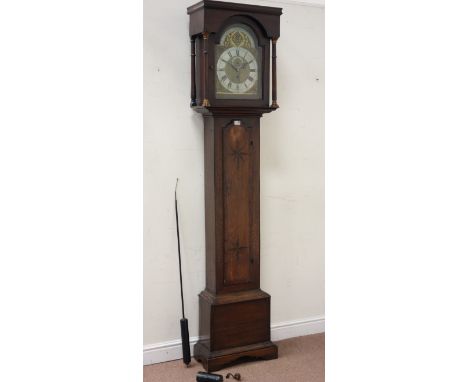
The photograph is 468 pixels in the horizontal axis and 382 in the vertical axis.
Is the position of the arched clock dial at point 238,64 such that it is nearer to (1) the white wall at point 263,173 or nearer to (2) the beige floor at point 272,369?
(1) the white wall at point 263,173

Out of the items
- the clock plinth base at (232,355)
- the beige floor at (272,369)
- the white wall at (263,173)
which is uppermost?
the white wall at (263,173)

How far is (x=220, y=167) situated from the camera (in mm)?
2854

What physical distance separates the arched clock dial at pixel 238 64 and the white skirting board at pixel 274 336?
1351 millimetres

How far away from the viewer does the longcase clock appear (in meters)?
2.78

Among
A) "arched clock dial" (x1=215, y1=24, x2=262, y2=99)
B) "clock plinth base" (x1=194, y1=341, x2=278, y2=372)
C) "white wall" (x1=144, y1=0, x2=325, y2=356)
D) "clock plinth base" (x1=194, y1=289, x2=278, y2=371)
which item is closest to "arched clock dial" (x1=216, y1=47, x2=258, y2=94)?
"arched clock dial" (x1=215, y1=24, x2=262, y2=99)

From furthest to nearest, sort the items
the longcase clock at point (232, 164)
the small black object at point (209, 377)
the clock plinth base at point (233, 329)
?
the clock plinth base at point (233, 329)
the longcase clock at point (232, 164)
the small black object at point (209, 377)

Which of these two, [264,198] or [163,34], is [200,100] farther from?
[264,198]

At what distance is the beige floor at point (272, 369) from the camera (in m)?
2.79

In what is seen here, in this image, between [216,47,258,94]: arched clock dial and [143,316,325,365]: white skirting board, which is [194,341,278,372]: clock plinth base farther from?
[216,47,258,94]: arched clock dial

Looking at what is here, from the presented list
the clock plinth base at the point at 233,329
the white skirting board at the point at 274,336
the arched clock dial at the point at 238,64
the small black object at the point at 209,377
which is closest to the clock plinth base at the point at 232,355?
the clock plinth base at the point at 233,329

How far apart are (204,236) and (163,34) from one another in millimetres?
1078

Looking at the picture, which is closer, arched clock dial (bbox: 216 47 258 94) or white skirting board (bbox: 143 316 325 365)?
arched clock dial (bbox: 216 47 258 94)

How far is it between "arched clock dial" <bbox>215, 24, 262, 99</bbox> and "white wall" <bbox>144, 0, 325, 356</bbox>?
0.21 m
